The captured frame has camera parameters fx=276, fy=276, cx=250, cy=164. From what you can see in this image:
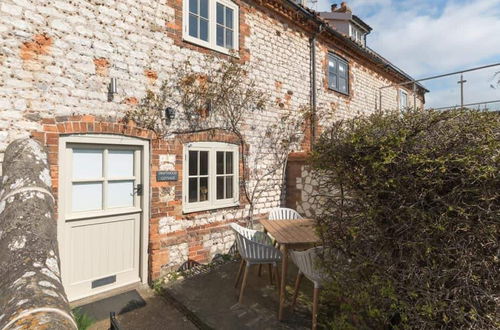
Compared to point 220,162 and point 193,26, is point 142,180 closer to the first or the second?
point 220,162

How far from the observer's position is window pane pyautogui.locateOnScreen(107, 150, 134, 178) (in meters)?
4.36

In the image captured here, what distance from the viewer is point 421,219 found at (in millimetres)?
2092

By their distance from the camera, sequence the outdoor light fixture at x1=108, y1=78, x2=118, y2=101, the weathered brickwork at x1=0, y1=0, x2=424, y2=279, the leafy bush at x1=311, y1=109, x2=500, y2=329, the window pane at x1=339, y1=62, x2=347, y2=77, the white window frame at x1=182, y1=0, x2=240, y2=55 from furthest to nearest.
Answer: the window pane at x1=339, y1=62, x2=347, y2=77, the white window frame at x1=182, y1=0, x2=240, y2=55, the outdoor light fixture at x1=108, y1=78, x2=118, y2=101, the weathered brickwork at x1=0, y1=0, x2=424, y2=279, the leafy bush at x1=311, y1=109, x2=500, y2=329

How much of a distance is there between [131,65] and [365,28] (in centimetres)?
1264

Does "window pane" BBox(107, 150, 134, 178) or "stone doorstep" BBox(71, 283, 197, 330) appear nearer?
"stone doorstep" BBox(71, 283, 197, 330)

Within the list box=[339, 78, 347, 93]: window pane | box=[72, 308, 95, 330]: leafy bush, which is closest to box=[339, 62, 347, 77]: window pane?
box=[339, 78, 347, 93]: window pane

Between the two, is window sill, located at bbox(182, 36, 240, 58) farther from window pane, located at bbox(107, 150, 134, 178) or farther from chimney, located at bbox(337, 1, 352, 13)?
chimney, located at bbox(337, 1, 352, 13)

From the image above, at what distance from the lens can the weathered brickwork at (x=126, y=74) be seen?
3.57m

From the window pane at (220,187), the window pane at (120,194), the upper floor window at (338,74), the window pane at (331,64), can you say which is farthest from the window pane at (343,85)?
the window pane at (120,194)

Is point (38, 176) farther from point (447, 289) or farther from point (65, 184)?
point (447, 289)

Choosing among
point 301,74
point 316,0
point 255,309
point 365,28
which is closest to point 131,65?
point 255,309

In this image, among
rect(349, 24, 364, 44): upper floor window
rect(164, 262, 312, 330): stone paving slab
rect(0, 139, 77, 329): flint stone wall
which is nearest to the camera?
rect(0, 139, 77, 329): flint stone wall

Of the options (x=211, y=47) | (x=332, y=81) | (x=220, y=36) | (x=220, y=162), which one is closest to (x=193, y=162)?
(x=220, y=162)

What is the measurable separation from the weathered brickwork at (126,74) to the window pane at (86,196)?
0.34 m
